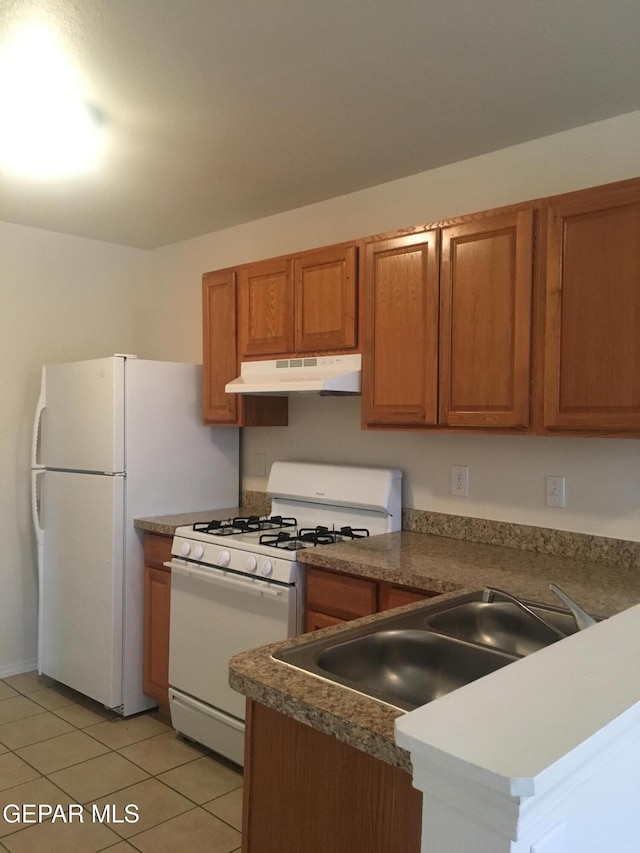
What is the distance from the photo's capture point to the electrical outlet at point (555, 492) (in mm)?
2518

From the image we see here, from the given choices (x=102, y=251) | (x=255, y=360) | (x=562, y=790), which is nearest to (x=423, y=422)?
(x=255, y=360)

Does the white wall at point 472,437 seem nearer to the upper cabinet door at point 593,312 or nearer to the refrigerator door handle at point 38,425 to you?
the upper cabinet door at point 593,312

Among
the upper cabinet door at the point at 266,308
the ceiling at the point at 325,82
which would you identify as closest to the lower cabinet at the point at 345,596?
the upper cabinet door at the point at 266,308

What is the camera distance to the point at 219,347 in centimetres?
345

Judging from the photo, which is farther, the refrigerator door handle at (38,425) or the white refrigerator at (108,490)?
the refrigerator door handle at (38,425)

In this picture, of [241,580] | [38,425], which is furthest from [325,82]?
[38,425]

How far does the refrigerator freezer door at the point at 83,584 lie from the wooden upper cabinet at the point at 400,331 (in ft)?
4.54

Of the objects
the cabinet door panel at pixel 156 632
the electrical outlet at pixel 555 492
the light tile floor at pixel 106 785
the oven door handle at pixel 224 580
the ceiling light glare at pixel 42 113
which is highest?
the ceiling light glare at pixel 42 113

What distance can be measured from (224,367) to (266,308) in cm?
42

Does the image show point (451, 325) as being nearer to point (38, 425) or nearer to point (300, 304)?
point (300, 304)

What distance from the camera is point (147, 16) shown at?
5.98ft

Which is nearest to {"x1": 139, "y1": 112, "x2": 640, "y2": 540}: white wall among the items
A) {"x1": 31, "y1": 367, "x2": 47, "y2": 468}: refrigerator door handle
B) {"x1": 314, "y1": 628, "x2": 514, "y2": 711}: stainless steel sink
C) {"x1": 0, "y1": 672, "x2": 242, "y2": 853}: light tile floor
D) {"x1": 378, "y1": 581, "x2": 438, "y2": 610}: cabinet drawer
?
{"x1": 378, "y1": 581, "x2": 438, "y2": 610}: cabinet drawer

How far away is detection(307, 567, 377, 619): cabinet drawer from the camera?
239 cm

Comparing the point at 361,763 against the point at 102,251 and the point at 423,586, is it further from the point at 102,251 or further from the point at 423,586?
the point at 102,251
